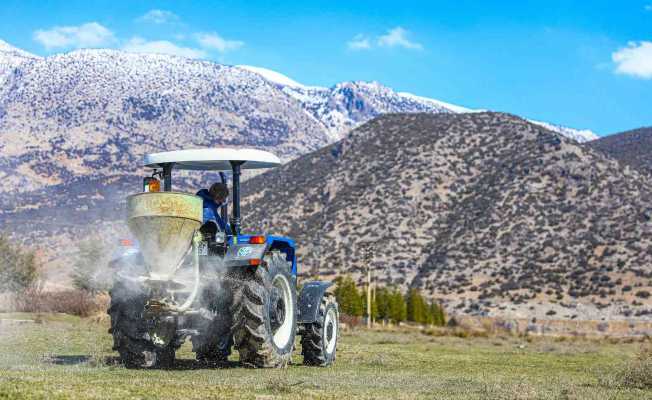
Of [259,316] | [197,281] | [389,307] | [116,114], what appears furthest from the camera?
→ [116,114]

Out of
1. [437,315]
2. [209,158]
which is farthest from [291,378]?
[437,315]

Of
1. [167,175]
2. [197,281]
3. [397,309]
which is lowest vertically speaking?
[397,309]

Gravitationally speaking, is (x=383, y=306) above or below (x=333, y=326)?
below

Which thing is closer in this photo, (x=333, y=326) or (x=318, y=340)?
(x=318, y=340)

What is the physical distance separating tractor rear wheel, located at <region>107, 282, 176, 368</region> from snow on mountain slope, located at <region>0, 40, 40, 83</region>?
166909mm

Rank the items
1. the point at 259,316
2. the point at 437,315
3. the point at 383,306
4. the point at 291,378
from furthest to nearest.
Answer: the point at 383,306 < the point at 437,315 < the point at 259,316 < the point at 291,378

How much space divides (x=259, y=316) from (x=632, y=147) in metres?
95.2

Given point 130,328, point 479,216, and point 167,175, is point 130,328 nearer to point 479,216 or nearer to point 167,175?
point 167,175

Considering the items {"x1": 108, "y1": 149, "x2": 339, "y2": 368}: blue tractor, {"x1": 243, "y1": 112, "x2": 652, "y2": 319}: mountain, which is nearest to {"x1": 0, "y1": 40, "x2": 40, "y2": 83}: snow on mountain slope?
{"x1": 243, "y1": 112, "x2": 652, "y2": 319}: mountain

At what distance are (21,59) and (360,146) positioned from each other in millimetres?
102142

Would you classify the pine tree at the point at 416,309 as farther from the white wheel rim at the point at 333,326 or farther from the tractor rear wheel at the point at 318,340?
the tractor rear wheel at the point at 318,340

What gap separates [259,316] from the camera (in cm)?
1163

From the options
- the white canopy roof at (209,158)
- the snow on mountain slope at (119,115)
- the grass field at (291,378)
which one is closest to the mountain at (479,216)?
the grass field at (291,378)

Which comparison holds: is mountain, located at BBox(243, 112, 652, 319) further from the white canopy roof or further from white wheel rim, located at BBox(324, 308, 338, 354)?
the white canopy roof
